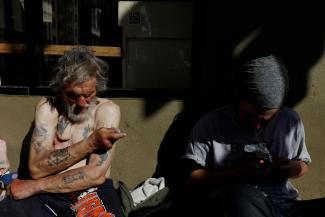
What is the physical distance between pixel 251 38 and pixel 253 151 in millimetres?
913

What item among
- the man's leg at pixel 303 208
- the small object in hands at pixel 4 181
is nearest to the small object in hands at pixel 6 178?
the small object in hands at pixel 4 181

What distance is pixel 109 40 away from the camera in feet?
11.7

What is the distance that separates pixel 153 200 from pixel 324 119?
1.45m

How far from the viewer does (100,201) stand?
2.89 metres

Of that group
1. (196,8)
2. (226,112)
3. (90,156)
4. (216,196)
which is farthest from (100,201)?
(196,8)

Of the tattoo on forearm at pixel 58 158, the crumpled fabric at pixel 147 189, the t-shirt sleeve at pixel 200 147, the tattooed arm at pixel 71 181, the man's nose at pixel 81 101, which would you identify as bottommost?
the crumpled fabric at pixel 147 189

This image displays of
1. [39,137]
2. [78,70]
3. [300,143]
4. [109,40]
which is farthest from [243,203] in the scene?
[109,40]

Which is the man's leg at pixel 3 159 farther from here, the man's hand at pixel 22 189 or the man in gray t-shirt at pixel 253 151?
the man in gray t-shirt at pixel 253 151

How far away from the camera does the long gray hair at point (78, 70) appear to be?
112 inches

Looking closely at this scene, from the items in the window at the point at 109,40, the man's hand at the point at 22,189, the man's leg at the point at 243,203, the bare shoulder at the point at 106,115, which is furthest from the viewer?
the window at the point at 109,40

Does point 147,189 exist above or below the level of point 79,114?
below

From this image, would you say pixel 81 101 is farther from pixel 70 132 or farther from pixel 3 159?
pixel 3 159

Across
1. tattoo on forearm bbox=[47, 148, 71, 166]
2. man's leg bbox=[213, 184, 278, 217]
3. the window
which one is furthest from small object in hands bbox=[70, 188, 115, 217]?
the window

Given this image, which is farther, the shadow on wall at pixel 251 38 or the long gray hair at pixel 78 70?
the shadow on wall at pixel 251 38
